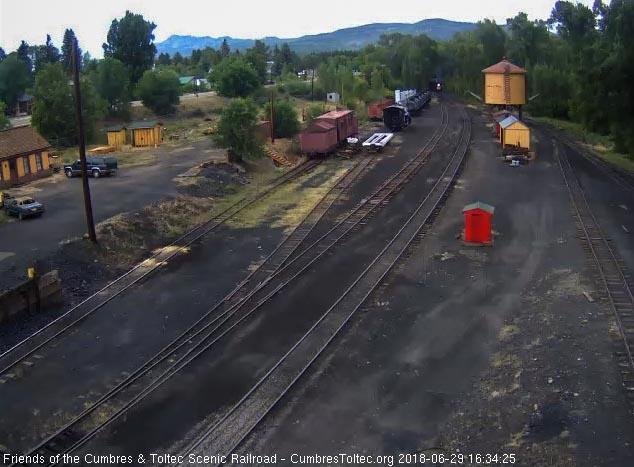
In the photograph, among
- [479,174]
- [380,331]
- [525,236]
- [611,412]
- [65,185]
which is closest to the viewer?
[611,412]

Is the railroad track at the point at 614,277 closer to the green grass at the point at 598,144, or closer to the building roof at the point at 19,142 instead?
the green grass at the point at 598,144

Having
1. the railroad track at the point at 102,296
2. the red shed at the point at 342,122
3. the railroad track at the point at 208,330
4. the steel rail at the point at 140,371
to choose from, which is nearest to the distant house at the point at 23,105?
the red shed at the point at 342,122

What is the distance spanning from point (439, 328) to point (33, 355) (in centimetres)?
993


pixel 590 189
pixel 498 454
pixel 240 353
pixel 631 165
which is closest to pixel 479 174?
pixel 590 189

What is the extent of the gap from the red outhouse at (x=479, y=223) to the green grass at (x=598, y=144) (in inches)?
722

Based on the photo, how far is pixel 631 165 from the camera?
40.1 m

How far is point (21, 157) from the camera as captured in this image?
36.8 m

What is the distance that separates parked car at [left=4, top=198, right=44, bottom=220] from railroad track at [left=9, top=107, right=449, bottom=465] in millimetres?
11161

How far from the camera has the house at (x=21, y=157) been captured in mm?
35562

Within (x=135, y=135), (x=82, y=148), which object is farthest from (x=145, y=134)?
(x=82, y=148)

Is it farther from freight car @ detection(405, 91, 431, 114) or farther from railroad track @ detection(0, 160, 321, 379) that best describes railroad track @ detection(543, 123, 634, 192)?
freight car @ detection(405, 91, 431, 114)

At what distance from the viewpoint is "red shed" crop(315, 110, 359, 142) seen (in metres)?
46.8

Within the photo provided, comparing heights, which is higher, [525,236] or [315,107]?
[315,107]

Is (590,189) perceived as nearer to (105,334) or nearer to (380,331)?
(380,331)
